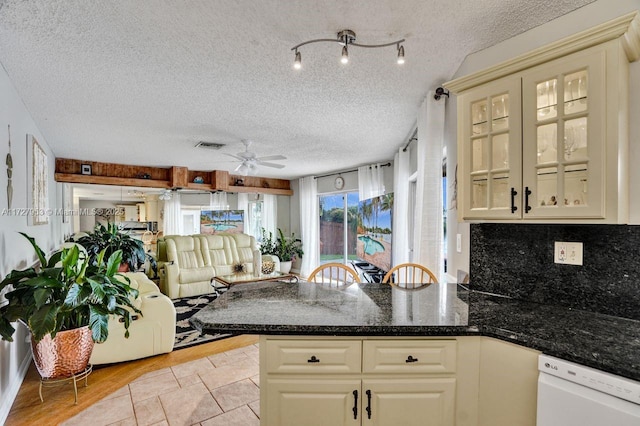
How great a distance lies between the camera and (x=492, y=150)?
170 centimetres

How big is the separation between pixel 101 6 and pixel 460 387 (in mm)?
2478

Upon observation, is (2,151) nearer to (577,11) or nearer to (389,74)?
(389,74)

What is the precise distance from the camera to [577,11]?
1.63 m

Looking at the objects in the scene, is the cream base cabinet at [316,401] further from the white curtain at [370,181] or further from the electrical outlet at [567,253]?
the white curtain at [370,181]

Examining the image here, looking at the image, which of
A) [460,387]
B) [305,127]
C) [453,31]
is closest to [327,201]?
[305,127]

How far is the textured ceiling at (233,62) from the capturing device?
5.26 feet

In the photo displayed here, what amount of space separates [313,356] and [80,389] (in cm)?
218

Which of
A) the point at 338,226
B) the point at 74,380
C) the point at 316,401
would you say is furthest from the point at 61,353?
the point at 338,226

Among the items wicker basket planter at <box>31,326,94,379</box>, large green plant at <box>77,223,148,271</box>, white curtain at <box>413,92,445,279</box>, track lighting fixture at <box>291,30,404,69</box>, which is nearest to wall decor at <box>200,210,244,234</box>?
large green plant at <box>77,223,148,271</box>

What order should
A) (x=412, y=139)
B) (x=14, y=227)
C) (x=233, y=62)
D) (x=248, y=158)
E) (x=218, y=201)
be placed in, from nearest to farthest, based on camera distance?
(x=233, y=62)
(x=14, y=227)
(x=412, y=139)
(x=248, y=158)
(x=218, y=201)

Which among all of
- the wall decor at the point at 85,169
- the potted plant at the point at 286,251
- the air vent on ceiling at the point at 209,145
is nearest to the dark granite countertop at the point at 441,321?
the air vent on ceiling at the point at 209,145

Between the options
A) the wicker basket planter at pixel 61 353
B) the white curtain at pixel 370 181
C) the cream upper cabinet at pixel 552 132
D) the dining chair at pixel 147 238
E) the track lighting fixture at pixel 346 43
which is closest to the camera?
the cream upper cabinet at pixel 552 132

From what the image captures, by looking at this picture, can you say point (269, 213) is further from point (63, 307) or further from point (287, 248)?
point (63, 307)

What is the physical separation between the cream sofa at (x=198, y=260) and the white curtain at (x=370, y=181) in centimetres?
225
